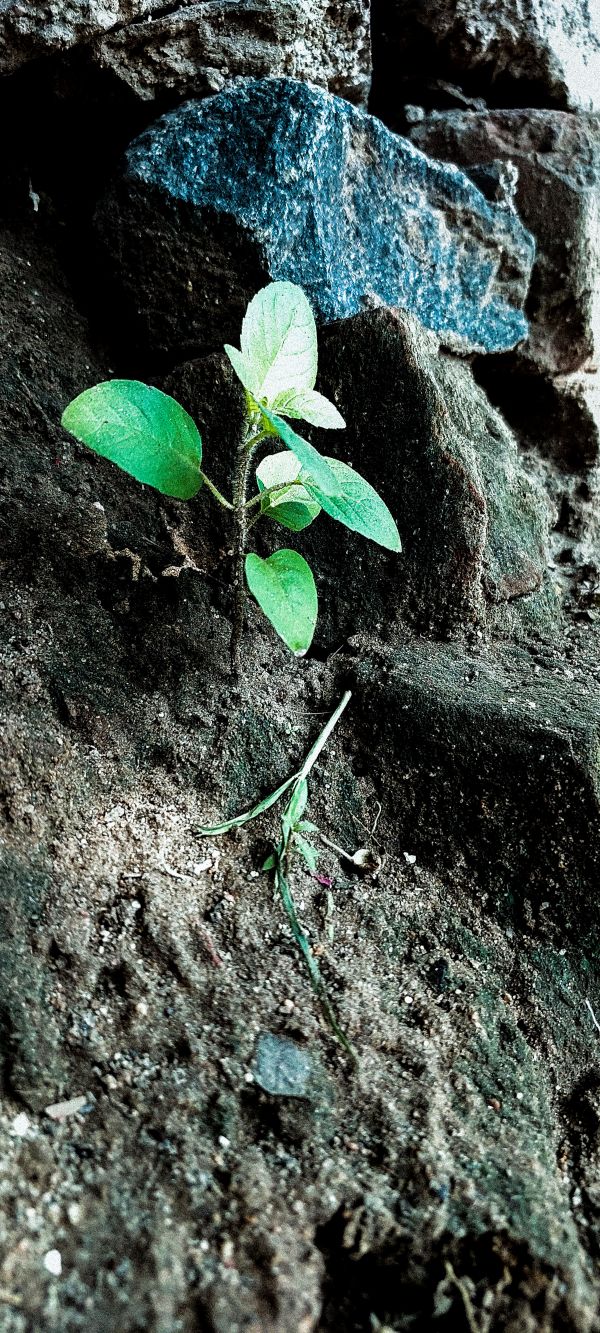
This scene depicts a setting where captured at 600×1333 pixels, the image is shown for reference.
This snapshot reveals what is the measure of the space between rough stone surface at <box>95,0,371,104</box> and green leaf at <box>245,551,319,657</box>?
41.8 inches

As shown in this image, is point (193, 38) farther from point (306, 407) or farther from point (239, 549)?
point (239, 549)

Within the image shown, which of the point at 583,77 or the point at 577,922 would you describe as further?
the point at 583,77

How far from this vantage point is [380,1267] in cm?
87

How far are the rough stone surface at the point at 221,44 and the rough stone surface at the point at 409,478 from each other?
0.61m

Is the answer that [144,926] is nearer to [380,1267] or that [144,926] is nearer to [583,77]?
[380,1267]

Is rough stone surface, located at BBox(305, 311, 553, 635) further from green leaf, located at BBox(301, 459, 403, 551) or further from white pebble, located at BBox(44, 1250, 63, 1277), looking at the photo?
white pebble, located at BBox(44, 1250, 63, 1277)

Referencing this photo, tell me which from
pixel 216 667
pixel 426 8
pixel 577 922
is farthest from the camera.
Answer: pixel 426 8

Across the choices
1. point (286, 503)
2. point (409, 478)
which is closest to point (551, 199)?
point (409, 478)

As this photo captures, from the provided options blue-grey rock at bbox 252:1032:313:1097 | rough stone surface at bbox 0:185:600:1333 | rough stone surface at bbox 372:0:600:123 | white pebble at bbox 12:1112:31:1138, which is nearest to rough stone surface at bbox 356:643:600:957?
rough stone surface at bbox 0:185:600:1333

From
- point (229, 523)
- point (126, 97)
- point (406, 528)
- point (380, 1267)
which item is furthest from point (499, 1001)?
point (126, 97)

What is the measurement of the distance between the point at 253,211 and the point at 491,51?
842 millimetres

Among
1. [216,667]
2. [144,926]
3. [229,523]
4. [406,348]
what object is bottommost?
[144,926]

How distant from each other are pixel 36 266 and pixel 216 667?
87 centimetres

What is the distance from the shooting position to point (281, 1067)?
3.40 ft
